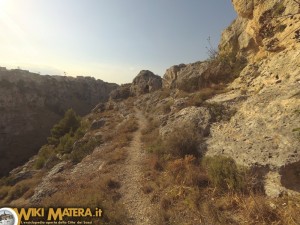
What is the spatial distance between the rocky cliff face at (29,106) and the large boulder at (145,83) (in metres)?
30.0

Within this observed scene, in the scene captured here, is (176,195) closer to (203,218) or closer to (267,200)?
(203,218)

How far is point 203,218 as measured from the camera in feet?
28.0

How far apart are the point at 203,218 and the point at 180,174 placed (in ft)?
11.4

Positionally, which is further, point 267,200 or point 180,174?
point 180,174

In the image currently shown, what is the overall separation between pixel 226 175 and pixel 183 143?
472cm

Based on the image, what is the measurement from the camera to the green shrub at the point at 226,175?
9508 millimetres

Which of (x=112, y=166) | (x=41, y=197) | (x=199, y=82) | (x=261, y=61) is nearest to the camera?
(x=41, y=197)

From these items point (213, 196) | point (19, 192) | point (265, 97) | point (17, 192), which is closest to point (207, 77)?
point (265, 97)

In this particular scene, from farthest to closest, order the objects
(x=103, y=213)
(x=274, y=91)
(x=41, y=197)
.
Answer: (x=41, y=197), (x=274, y=91), (x=103, y=213)

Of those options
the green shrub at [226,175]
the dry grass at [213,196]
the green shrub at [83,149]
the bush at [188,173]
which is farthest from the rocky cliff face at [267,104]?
the green shrub at [83,149]

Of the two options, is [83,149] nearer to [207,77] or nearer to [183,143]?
[183,143]

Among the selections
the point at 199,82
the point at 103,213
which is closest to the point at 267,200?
the point at 103,213

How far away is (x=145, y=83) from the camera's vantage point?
66.1 m

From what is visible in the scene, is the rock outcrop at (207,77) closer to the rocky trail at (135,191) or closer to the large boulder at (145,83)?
the rocky trail at (135,191)
